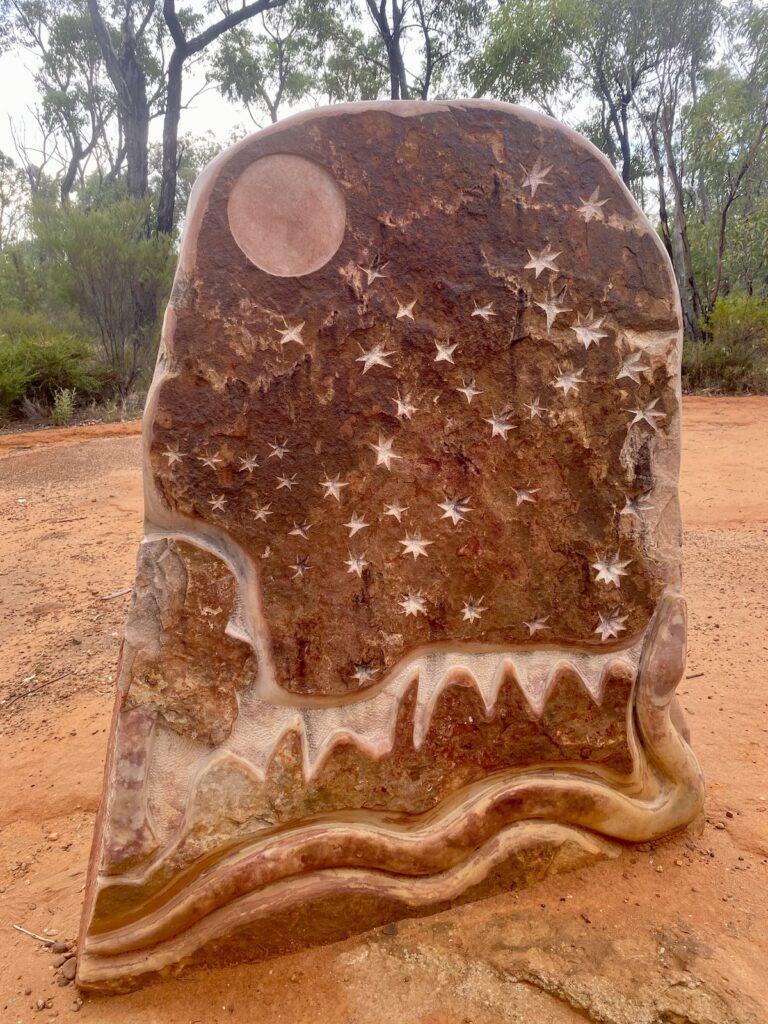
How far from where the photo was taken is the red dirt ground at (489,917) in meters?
1.62

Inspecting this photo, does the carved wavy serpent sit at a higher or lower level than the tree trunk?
lower

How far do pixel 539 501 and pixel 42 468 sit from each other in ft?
20.4

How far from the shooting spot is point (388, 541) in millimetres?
1863

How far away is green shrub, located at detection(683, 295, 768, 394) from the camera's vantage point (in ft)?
32.1

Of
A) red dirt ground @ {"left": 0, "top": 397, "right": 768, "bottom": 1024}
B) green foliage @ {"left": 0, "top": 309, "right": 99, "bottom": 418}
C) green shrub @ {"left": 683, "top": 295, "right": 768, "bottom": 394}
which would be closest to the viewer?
red dirt ground @ {"left": 0, "top": 397, "right": 768, "bottom": 1024}

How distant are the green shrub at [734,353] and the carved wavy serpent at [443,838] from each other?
28.7 feet

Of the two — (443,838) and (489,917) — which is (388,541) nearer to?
(443,838)

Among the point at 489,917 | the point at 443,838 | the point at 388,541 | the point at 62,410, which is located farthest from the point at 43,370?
the point at 489,917

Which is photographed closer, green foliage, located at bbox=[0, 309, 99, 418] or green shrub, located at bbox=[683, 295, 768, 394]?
green foliage, located at bbox=[0, 309, 99, 418]

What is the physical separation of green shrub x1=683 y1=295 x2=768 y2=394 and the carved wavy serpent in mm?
8744

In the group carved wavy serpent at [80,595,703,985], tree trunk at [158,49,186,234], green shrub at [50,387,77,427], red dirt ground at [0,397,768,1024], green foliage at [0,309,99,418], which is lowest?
red dirt ground at [0,397,768,1024]

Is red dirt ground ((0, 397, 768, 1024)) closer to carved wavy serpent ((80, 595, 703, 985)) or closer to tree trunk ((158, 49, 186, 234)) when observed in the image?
carved wavy serpent ((80, 595, 703, 985))

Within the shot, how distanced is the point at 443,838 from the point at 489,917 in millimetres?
215

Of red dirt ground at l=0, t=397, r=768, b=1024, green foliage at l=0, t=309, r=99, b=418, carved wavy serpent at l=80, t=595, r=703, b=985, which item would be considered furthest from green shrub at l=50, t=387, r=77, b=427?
carved wavy serpent at l=80, t=595, r=703, b=985
